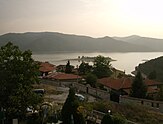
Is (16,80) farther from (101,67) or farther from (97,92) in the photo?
(101,67)

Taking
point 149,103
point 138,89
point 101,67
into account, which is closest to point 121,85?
point 138,89

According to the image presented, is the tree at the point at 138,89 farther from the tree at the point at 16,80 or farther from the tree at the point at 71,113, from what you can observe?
the tree at the point at 71,113

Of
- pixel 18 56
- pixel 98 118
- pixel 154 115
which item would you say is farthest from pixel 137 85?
pixel 18 56

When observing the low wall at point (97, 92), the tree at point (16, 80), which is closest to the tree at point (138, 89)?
the low wall at point (97, 92)

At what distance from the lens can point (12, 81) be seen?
606 inches

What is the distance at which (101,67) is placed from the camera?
43.2 metres

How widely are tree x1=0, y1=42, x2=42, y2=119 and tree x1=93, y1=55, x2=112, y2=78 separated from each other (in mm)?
26723

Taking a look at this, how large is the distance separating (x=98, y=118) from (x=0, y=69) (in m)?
5.94

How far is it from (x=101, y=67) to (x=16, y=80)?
28513mm

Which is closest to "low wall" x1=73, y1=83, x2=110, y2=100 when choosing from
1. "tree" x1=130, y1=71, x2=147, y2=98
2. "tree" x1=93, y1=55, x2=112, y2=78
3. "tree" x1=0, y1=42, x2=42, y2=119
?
A: "tree" x1=130, y1=71, x2=147, y2=98

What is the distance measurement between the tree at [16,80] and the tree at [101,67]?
26.7 metres

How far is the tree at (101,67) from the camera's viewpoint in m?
42.6

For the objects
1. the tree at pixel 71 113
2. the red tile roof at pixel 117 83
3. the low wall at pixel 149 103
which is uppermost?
the tree at pixel 71 113

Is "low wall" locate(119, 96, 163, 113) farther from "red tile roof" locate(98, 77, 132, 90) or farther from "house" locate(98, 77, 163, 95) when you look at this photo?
"red tile roof" locate(98, 77, 132, 90)
